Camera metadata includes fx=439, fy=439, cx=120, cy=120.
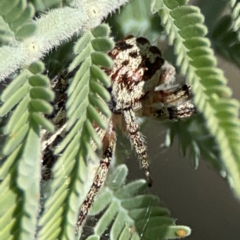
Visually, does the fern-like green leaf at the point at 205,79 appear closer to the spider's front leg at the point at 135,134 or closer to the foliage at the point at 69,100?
the foliage at the point at 69,100

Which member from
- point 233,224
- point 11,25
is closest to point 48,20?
point 11,25

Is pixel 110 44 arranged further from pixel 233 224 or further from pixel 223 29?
pixel 233 224

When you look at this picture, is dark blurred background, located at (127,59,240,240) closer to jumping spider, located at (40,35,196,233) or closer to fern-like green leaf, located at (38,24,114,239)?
jumping spider, located at (40,35,196,233)

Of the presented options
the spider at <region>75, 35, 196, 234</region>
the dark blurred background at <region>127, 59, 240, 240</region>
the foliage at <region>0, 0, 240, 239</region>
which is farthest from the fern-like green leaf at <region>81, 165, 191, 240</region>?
the dark blurred background at <region>127, 59, 240, 240</region>

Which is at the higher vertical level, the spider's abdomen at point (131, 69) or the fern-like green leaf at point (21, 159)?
the spider's abdomen at point (131, 69)

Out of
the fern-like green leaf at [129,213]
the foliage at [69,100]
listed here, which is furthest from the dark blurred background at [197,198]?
the foliage at [69,100]

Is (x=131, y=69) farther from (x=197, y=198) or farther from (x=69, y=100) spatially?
(x=197, y=198)
